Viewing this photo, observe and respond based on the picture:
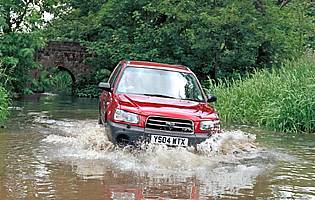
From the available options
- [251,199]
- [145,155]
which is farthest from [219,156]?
[251,199]

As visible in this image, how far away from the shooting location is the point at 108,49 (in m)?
33.0

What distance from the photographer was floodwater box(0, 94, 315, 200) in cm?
713

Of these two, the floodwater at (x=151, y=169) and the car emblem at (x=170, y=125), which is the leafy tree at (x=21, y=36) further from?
the car emblem at (x=170, y=125)

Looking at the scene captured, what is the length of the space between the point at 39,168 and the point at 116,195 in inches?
84.9

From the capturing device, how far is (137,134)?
930 centimetres

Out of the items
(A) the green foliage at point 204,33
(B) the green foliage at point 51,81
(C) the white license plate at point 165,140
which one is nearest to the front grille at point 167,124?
(C) the white license plate at point 165,140

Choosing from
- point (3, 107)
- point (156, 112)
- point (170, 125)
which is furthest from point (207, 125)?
point (3, 107)

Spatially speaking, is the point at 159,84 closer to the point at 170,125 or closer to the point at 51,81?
the point at 170,125

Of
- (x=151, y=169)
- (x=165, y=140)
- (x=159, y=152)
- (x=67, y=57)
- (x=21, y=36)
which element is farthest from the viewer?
(x=67, y=57)

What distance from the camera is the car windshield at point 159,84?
10.7 meters

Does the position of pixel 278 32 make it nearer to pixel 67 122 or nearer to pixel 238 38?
pixel 238 38

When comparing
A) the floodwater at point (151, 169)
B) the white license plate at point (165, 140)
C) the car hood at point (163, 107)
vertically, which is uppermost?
the car hood at point (163, 107)

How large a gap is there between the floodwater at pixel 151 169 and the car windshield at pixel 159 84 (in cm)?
104

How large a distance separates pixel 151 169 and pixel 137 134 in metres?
0.89
